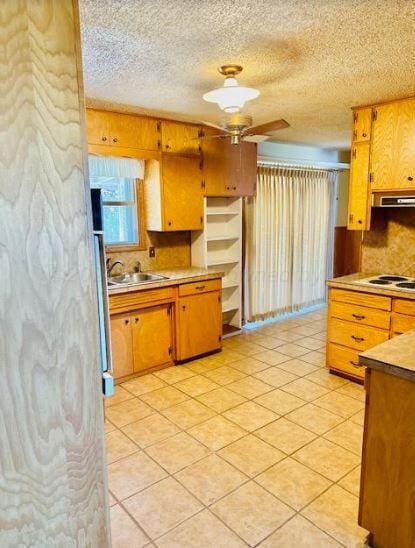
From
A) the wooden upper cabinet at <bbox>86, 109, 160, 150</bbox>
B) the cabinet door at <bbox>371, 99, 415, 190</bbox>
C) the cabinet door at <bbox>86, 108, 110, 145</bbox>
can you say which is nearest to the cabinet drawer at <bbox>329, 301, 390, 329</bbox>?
the cabinet door at <bbox>371, 99, 415, 190</bbox>

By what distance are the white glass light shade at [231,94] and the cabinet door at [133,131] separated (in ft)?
4.20

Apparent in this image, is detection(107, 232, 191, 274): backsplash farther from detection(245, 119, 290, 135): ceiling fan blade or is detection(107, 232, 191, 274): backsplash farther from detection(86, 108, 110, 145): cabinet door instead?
detection(245, 119, 290, 135): ceiling fan blade

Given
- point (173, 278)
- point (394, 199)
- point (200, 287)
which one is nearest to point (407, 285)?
A: point (394, 199)

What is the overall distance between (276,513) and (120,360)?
77.4 inches

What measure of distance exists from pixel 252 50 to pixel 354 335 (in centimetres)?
247

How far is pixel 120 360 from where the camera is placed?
3.49 meters

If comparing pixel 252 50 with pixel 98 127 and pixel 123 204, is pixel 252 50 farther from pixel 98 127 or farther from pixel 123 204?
pixel 123 204

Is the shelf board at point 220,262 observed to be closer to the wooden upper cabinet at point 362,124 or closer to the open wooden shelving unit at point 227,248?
the open wooden shelving unit at point 227,248

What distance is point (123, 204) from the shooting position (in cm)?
397

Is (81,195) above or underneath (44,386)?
above

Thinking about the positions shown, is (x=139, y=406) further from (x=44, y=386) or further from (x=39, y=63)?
(x=39, y=63)

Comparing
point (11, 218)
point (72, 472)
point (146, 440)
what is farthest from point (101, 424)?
point (146, 440)

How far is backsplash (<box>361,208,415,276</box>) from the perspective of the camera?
143 inches

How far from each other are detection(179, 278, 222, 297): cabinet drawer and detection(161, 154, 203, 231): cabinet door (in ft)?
2.04
